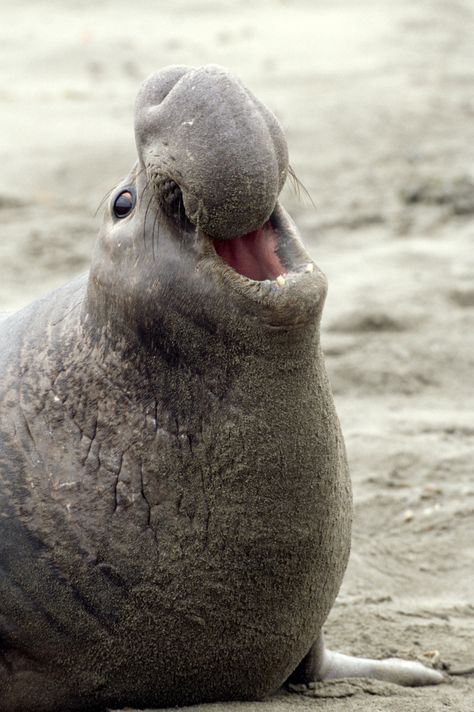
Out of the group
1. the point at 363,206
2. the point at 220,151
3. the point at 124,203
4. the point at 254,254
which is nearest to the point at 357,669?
the point at 254,254

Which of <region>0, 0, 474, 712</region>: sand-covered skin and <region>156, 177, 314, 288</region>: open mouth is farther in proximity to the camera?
<region>0, 0, 474, 712</region>: sand-covered skin

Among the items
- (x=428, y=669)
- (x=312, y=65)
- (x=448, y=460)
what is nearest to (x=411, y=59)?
(x=312, y=65)

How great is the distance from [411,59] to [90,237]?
6391 millimetres

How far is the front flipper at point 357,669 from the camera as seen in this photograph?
3295 mm

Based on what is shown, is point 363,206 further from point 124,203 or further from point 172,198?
point 172,198

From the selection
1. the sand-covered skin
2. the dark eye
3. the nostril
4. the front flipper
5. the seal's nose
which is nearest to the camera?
the seal's nose

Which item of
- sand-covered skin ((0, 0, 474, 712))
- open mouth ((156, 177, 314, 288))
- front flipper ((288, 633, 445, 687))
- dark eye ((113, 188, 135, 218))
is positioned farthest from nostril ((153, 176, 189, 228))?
front flipper ((288, 633, 445, 687))

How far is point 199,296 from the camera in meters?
2.58

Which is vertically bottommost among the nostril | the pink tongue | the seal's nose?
the pink tongue

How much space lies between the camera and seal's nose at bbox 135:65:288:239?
2.45 metres

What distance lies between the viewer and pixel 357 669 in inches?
134

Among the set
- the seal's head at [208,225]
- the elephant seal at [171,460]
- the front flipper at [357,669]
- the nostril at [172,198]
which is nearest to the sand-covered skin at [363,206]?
the front flipper at [357,669]

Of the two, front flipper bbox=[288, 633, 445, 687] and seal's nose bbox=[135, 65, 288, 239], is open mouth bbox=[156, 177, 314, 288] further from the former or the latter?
front flipper bbox=[288, 633, 445, 687]

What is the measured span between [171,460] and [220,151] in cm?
72
